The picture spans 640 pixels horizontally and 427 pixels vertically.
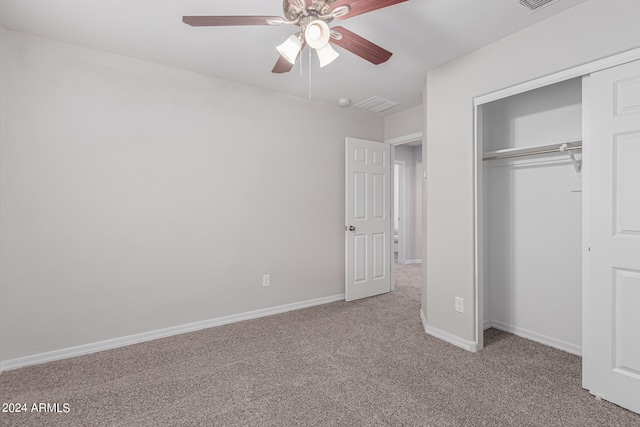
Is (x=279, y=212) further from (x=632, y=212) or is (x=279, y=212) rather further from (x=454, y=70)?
(x=632, y=212)

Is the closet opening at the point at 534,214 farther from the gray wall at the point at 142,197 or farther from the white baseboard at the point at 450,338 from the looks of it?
the gray wall at the point at 142,197

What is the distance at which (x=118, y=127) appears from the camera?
102 inches

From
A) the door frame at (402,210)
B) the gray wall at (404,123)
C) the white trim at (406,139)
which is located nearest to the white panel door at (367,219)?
the white trim at (406,139)

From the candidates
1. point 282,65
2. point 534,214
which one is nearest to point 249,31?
point 282,65

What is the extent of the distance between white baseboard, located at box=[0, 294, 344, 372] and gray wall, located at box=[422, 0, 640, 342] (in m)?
1.65

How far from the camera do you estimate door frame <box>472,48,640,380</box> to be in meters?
1.86

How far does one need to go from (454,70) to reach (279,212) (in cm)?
224

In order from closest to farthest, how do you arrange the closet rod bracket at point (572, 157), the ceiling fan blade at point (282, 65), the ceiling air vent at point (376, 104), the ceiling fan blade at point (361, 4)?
the ceiling fan blade at point (361, 4), the ceiling fan blade at point (282, 65), the closet rod bracket at point (572, 157), the ceiling air vent at point (376, 104)

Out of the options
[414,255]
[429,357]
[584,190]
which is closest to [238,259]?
[429,357]

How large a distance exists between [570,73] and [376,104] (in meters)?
2.06

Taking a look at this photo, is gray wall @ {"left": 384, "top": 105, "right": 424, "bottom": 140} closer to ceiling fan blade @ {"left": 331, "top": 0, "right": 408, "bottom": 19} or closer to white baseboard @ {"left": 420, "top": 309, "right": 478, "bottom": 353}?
white baseboard @ {"left": 420, "top": 309, "right": 478, "bottom": 353}

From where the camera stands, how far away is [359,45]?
177 centimetres

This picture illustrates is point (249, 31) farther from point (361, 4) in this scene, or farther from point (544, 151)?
point (544, 151)

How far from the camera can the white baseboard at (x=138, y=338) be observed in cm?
228
